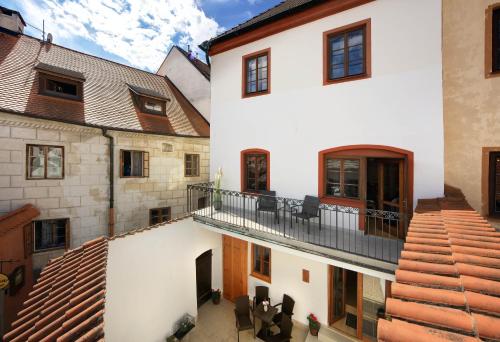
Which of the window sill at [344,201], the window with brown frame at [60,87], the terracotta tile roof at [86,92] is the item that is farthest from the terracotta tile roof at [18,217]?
the window sill at [344,201]

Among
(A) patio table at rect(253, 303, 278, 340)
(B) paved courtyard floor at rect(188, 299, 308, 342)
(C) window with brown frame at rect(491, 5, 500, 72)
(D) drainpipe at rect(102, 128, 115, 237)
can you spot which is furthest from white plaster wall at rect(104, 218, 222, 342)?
(C) window with brown frame at rect(491, 5, 500, 72)

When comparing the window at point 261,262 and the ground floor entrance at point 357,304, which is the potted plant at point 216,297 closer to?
the window at point 261,262

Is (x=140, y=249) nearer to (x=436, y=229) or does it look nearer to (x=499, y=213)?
(x=436, y=229)

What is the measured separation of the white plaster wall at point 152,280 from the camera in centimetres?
565

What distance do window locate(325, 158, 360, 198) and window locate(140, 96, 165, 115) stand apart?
9.35 meters

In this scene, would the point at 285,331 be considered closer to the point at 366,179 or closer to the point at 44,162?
the point at 366,179

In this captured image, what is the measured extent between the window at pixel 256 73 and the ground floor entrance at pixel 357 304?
6.66 meters

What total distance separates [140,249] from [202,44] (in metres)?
8.15


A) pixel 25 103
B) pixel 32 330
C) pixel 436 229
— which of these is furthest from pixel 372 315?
pixel 25 103

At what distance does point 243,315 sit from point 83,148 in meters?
8.74

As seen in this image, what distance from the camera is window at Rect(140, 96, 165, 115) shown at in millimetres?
11602

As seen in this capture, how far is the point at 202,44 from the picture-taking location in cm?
934

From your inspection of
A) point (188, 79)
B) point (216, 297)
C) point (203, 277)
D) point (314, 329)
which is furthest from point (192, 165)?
point (314, 329)

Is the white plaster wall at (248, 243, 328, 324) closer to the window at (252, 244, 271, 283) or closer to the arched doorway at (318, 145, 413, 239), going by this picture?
the window at (252, 244, 271, 283)
